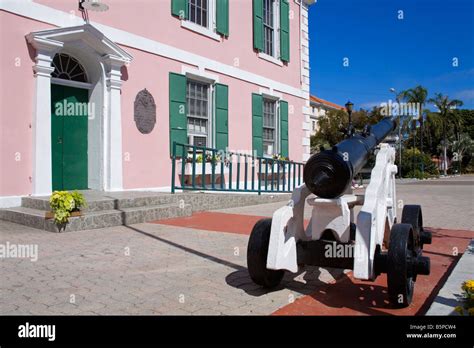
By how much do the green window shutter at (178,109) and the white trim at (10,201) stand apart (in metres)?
3.93

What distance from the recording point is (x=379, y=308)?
11.1ft

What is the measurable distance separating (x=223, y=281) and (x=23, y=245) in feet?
10.2

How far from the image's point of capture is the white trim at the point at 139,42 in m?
7.84

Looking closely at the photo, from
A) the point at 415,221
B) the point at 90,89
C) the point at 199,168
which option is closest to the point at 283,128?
the point at 199,168

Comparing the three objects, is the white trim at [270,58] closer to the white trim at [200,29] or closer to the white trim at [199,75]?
the white trim at [200,29]

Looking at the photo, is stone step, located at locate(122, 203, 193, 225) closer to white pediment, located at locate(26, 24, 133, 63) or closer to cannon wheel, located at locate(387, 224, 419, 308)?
white pediment, located at locate(26, 24, 133, 63)

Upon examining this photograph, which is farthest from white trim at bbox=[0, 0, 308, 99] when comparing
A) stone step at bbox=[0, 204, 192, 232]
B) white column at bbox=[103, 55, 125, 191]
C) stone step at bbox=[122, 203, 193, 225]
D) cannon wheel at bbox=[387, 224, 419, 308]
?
cannon wheel at bbox=[387, 224, 419, 308]

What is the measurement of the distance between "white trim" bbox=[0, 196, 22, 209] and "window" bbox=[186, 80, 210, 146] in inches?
191

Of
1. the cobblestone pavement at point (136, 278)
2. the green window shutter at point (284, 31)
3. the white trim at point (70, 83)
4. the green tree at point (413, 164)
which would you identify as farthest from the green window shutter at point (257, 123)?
the green tree at point (413, 164)

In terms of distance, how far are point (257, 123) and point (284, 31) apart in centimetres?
384

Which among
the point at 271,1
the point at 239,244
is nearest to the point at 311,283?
the point at 239,244

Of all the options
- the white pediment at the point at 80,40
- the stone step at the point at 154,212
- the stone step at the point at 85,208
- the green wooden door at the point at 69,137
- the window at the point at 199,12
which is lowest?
the stone step at the point at 154,212

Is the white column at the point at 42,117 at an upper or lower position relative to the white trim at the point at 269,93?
lower
